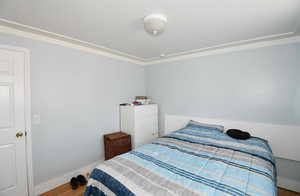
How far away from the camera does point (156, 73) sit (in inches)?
140

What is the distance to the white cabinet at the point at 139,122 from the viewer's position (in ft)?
9.52

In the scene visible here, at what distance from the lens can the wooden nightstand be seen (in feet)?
8.58

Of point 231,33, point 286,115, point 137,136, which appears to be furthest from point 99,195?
point 286,115

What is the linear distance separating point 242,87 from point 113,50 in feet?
8.40

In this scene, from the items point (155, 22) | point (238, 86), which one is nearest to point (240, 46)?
point (238, 86)

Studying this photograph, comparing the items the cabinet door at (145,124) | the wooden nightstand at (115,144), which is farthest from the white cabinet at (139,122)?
the wooden nightstand at (115,144)

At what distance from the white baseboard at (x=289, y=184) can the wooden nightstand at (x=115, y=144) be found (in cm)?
267

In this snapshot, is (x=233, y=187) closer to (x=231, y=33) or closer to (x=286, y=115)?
(x=286, y=115)

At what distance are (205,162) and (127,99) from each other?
90.0 inches

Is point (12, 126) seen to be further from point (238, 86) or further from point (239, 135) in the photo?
point (238, 86)

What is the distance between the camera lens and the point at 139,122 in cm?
300

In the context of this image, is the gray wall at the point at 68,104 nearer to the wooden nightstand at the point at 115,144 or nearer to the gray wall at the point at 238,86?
the wooden nightstand at the point at 115,144

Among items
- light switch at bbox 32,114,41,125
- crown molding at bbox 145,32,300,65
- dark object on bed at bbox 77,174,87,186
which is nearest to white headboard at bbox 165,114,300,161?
crown molding at bbox 145,32,300,65

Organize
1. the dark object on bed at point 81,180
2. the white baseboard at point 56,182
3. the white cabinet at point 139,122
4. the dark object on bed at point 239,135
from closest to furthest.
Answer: the white baseboard at point 56,182 < the dark object on bed at point 239,135 < the dark object on bed at point 81,180 < the white cabinet at point 139,122
